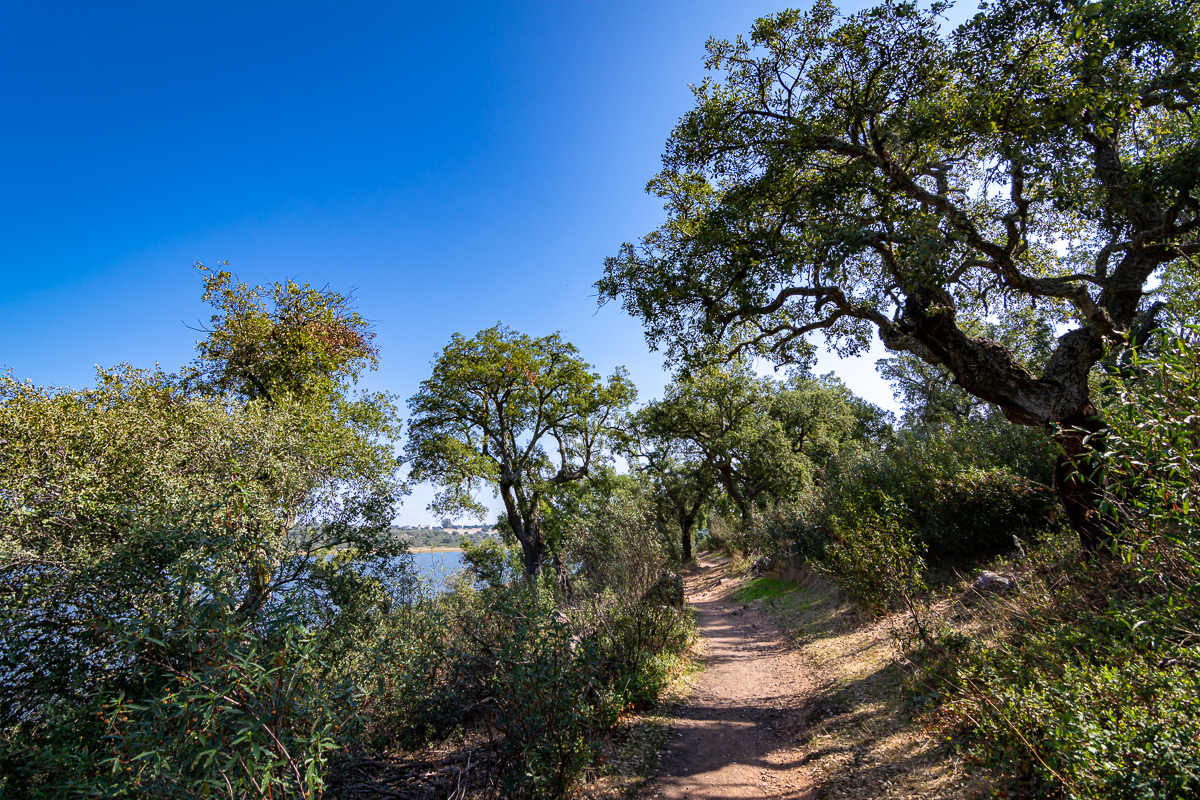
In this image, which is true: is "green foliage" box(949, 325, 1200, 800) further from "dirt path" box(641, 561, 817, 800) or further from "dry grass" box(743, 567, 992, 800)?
"dirt path" box(641, 561, 817, 800)

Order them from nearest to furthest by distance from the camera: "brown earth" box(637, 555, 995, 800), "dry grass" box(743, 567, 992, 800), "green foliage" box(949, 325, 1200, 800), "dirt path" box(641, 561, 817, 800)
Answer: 1. "green foliage" box(949, 325, 1200, 800)
2. "dry grass" box(743, 567, 992, 800)
3. "brown earth" box(637, 555, 995, 800)
4. "dirt path" box(641, 561, 817, 800)

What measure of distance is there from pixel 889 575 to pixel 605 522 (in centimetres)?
845

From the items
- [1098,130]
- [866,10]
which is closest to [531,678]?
[1098,130]

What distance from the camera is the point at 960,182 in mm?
9359

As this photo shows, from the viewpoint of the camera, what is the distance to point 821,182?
860 centimetres

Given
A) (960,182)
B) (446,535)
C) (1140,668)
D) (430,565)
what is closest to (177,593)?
(430,565)

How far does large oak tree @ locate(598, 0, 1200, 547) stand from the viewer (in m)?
6.45

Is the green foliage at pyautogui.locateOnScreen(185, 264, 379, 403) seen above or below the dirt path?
above

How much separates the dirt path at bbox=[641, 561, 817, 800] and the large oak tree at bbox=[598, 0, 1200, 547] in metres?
5.04

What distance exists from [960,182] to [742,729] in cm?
1103

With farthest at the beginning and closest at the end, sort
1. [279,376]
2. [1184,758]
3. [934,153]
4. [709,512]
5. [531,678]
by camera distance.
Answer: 1. [709,512]
2. [279,376]
3. [934,153]
4. [531,678]
5. [1184,758]

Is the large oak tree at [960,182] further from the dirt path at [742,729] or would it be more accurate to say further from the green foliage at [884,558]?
the dirt path at [742,729]

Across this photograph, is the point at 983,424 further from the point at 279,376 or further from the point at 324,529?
the point at 279,376

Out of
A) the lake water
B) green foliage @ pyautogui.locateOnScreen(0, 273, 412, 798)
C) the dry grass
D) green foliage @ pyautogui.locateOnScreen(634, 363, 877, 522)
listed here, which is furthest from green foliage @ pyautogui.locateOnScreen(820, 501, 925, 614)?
green foliage @ pyautogui.locateOnScreen(634, 363, 877, 522)
